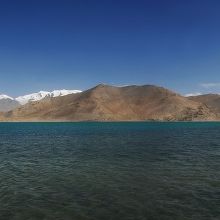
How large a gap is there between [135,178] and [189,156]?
18.8m

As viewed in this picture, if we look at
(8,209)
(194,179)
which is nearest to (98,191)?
(8,209)

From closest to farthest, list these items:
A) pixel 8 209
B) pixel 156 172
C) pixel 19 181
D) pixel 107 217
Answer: pixel 107 217, pixel 8 209, pixel 19 181, pixel 156 172

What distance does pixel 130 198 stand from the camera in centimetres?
2534

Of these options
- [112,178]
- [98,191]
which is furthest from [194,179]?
[98,191]

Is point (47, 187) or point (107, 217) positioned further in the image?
point (47, 187)

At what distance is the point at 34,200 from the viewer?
25234 mm

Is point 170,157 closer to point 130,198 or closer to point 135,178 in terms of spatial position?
point 135,178

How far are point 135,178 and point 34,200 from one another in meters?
10.3

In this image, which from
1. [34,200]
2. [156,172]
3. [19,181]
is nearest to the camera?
[34,200]

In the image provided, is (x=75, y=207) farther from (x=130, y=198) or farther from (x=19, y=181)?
(x=19, y=181)

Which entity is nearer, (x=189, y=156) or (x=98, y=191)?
(x=98, y=191)

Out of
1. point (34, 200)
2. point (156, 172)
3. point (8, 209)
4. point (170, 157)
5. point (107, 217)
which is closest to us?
point (107, 217)

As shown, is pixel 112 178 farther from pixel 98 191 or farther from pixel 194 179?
pixel 194 179

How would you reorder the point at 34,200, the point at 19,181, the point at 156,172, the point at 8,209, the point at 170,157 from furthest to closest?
the point at 170,157, the point at 156,172, the point at 19,181, the point at 34,200, the point at 8,209
